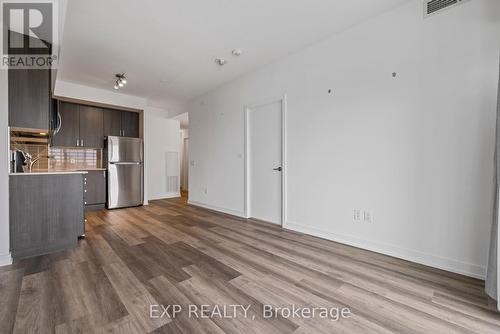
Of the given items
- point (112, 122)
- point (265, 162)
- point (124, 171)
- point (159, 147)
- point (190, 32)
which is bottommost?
point (124, 171)

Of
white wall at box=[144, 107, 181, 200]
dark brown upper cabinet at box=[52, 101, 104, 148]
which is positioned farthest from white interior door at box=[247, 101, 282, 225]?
dark brown upper cabinet at box=[52, 101, 104, 148]

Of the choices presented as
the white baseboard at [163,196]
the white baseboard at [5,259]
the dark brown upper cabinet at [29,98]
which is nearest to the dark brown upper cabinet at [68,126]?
the white baseboard at [163,196]

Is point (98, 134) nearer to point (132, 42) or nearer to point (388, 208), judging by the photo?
point (132, 42)

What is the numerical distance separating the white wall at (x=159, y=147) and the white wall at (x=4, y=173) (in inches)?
136

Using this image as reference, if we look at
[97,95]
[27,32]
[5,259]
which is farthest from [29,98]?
[97,95]

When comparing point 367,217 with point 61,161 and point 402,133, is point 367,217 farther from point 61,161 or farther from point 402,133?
point 61,161

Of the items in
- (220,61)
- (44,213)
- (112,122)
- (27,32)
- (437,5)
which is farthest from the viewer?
(112,122)

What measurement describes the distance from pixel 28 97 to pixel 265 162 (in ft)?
10.5

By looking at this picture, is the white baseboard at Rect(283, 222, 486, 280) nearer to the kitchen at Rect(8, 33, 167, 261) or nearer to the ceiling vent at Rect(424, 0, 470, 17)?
the ceiling vent at Rect(424, 0, 470, 17)

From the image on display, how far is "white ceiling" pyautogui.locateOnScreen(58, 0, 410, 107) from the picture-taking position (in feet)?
7.63

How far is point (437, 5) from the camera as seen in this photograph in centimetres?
208

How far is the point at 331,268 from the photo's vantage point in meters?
2.13

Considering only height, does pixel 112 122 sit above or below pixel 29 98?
above

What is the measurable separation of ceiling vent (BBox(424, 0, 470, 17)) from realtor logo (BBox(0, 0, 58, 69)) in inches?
142
